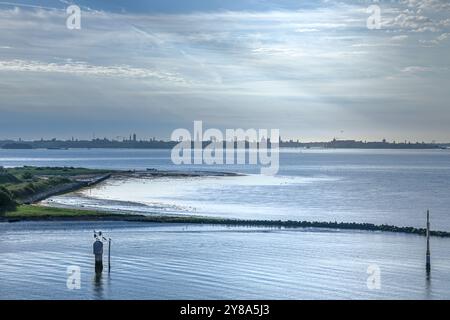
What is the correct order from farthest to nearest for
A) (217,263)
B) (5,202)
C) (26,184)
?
(26,184), (5,202), (217,263)

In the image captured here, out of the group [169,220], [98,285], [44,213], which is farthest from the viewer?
→ [44,213]

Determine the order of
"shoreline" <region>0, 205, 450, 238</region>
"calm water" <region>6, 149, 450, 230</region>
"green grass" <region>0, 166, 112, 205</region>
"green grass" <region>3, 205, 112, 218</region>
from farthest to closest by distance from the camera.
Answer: "green grass" <region>0, 166, 112, 205</region> → "calm water" <region>6, 149, 450, 230</region> → "green grass" <region>3, 205, 112, 218</region> → "shoreline" <region>0, 205, 450, 238</region>

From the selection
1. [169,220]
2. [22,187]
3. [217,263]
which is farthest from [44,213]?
[217,263]

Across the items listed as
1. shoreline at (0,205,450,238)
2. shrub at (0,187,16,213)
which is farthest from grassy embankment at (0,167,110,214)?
shoreline at (0,205,450,238)

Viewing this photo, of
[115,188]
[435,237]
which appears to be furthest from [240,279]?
[115,188]

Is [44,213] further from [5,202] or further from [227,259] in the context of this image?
[227,259]

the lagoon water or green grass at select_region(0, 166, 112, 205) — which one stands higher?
green grass at select_region(0, 166, 112, 205)

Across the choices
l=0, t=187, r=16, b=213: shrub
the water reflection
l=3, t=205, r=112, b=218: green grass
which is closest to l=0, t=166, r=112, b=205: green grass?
l=0, t=187, r=16, b=213: shrub

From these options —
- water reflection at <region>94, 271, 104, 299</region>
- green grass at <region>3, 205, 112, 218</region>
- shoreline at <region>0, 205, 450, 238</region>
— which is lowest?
water reflection at <region>94, 271, 104, 299</region>

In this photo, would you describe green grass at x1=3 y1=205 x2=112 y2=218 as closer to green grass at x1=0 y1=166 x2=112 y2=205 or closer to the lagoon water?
the lagoon water

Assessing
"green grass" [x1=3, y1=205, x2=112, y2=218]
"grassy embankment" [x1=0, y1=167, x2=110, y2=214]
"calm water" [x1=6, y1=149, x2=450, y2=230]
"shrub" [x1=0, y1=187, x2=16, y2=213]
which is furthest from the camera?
"calm water" [x1=6, y1=149, x2=450, y2=230]

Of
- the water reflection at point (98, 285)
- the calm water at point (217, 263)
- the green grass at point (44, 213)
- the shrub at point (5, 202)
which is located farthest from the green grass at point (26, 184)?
the water reflection at point (98, 285)

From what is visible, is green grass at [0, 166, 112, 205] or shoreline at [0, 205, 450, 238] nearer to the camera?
shoreline at [0, 205, 450, 238]

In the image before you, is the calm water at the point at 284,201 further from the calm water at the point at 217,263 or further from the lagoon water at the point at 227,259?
the calm water at the point at 217,263
